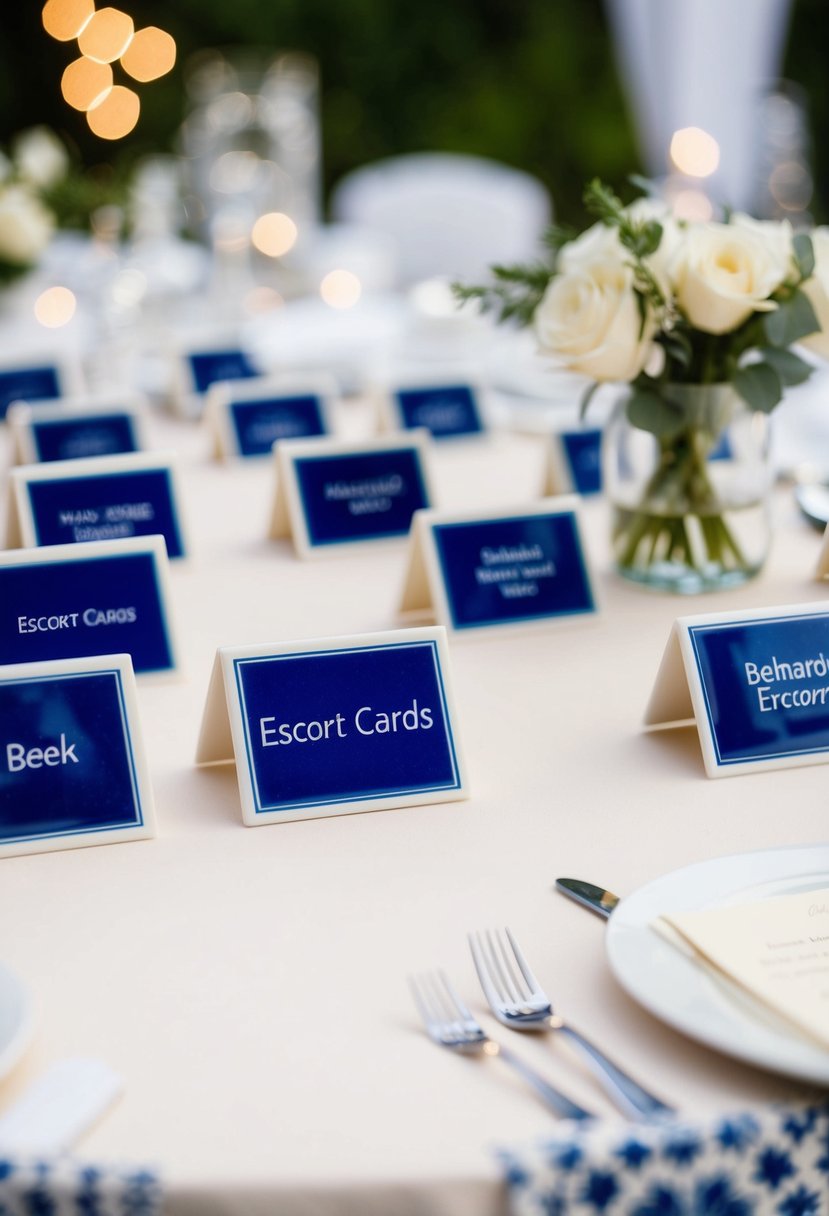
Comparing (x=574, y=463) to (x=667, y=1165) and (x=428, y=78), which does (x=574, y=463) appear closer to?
(x=667, y=1165)

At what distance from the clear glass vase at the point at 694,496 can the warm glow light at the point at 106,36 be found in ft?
15.7

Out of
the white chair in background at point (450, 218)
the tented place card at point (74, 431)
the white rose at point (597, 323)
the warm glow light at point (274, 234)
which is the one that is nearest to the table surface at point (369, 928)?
the white rose at point (597, 323)

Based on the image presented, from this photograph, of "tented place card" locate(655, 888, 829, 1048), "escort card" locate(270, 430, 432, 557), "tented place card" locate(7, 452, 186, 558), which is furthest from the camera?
"escort card" locate(270, 430, 432, 557)

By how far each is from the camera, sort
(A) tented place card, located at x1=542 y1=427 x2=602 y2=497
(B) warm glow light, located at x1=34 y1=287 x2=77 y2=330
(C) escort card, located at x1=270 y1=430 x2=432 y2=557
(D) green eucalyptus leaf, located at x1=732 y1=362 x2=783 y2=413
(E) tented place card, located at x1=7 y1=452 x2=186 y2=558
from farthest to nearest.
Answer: (B) warm glow light, located at x1=34 y1=287 x2=77 y2=330 < (A) tented place card, located at x1=542 y1=427 x2=602 y2=497 < (C) escort card, located at x1=270 y1=430 x2=432 y2=557 < (E) tented place card, located at x1=7 y1=452 x2=186 y2=558 < (D) green eucalyptus leaf, located at x1=732 y1=362 x2=783 y2=413

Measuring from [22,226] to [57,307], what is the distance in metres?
0.19

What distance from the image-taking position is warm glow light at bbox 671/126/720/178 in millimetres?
3350

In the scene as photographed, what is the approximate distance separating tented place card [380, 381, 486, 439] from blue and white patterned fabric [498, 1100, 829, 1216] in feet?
4.85

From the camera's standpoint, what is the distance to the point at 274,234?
321 centimetres

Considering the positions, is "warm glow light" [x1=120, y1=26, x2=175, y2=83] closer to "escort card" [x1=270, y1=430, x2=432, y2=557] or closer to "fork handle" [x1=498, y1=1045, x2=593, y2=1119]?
"escort card" [x1=270, y1=430, x2=432, y2=557]

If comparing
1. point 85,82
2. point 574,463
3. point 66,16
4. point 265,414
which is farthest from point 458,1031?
point 85,82

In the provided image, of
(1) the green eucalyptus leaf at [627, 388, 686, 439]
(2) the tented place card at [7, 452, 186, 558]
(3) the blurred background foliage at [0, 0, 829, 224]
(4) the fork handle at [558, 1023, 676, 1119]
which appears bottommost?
(4) the fork handle at [558, 1023, 676, 1119]

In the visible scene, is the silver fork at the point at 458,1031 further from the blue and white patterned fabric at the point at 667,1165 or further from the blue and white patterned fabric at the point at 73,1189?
the blue and white patterned fabric at the point at 73,1189

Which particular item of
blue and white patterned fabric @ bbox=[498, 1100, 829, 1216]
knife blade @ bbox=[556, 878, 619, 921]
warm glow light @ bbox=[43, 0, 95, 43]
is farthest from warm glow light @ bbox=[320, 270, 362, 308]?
warm glow light @ bbox=[43, 0, 95, 43]

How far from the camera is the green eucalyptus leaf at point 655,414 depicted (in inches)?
57.4
